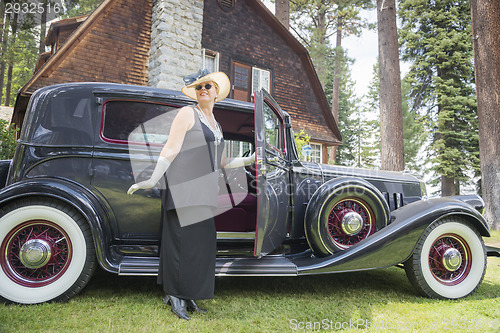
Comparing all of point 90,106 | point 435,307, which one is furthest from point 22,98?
point 435,307

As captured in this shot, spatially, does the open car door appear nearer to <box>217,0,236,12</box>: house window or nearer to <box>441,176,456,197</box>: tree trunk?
<box>217,0,236,12</box>: house window

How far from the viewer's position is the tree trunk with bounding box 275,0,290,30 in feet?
43.7

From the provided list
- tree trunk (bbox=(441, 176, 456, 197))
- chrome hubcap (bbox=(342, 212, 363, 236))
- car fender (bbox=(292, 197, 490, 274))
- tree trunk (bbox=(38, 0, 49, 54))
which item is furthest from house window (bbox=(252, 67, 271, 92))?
tree trunk (bbox=(38, 0, 49, 54))

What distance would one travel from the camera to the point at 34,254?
99.7 inches

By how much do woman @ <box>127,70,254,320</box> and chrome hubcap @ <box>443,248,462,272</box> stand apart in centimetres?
214

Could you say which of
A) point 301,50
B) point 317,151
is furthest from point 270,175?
point 301,50

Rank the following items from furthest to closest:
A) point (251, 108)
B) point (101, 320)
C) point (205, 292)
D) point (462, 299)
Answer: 1. point (251, 108)
2. point (462, 299)
3. point (205, 292)
4. point (101, 320)

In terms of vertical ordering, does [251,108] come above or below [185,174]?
above

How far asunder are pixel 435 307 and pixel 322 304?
95 centimetres

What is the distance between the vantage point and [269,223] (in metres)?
2.79

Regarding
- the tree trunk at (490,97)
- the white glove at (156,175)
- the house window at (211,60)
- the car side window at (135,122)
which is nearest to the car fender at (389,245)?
the white glove at (156,175)

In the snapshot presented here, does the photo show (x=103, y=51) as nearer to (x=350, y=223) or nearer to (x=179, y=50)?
(x=179, y=50)

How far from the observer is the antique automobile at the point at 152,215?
8.46 ft

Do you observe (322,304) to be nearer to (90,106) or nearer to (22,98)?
(90,106)
